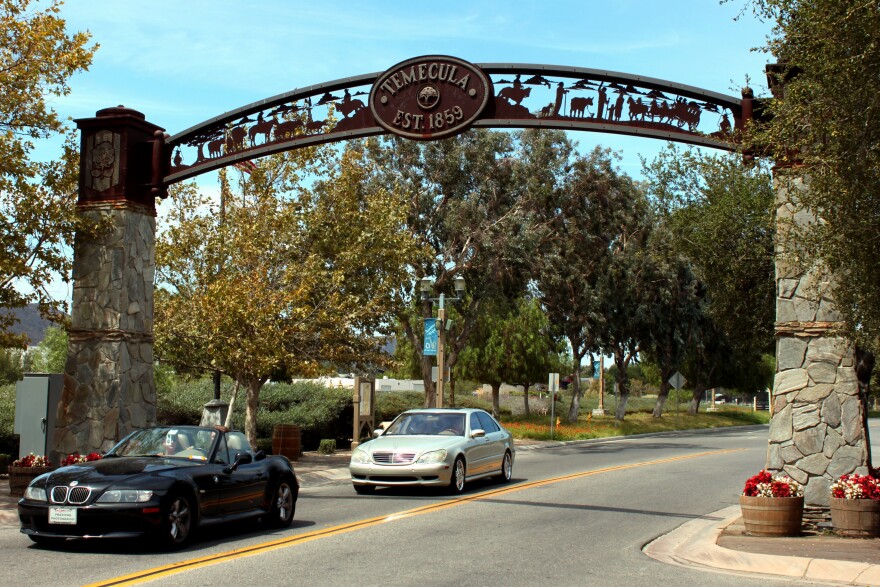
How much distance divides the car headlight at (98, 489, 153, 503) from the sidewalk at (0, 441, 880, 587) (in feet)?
12.1

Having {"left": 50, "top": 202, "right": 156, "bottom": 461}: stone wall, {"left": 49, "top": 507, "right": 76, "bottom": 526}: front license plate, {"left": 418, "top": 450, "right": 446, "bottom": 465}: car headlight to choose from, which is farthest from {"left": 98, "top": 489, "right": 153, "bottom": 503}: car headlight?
{"left": 418, "top": 450, "right": 446, "bottom": 465}: car headlight

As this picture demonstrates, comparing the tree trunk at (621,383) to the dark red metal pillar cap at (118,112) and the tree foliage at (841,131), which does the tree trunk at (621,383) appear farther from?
the tree foliage at (841,131)

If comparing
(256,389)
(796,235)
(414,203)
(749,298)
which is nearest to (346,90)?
(796,235)

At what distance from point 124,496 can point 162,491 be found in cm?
39

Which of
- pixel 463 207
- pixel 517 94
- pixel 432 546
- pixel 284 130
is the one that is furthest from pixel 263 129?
pixel 463 207

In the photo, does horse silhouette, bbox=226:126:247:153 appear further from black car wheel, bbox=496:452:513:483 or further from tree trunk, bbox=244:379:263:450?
tree trunk, bbox=244:379:263:450

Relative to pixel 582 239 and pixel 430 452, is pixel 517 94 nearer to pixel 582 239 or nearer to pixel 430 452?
pixel 430 452

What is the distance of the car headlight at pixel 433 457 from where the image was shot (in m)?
17.0

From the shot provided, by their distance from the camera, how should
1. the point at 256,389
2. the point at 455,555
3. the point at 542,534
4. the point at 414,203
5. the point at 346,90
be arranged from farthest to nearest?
the point at 414,203 → the point at 256,389 → the point at 346,90 → the point at 542,534 → the point at 455,555

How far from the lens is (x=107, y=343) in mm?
16328

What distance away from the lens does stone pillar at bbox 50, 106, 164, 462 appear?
1627 centimetres

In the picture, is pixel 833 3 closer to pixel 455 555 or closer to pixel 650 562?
pixel 650 562

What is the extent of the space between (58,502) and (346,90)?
27.7ft

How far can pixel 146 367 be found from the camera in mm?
16781
